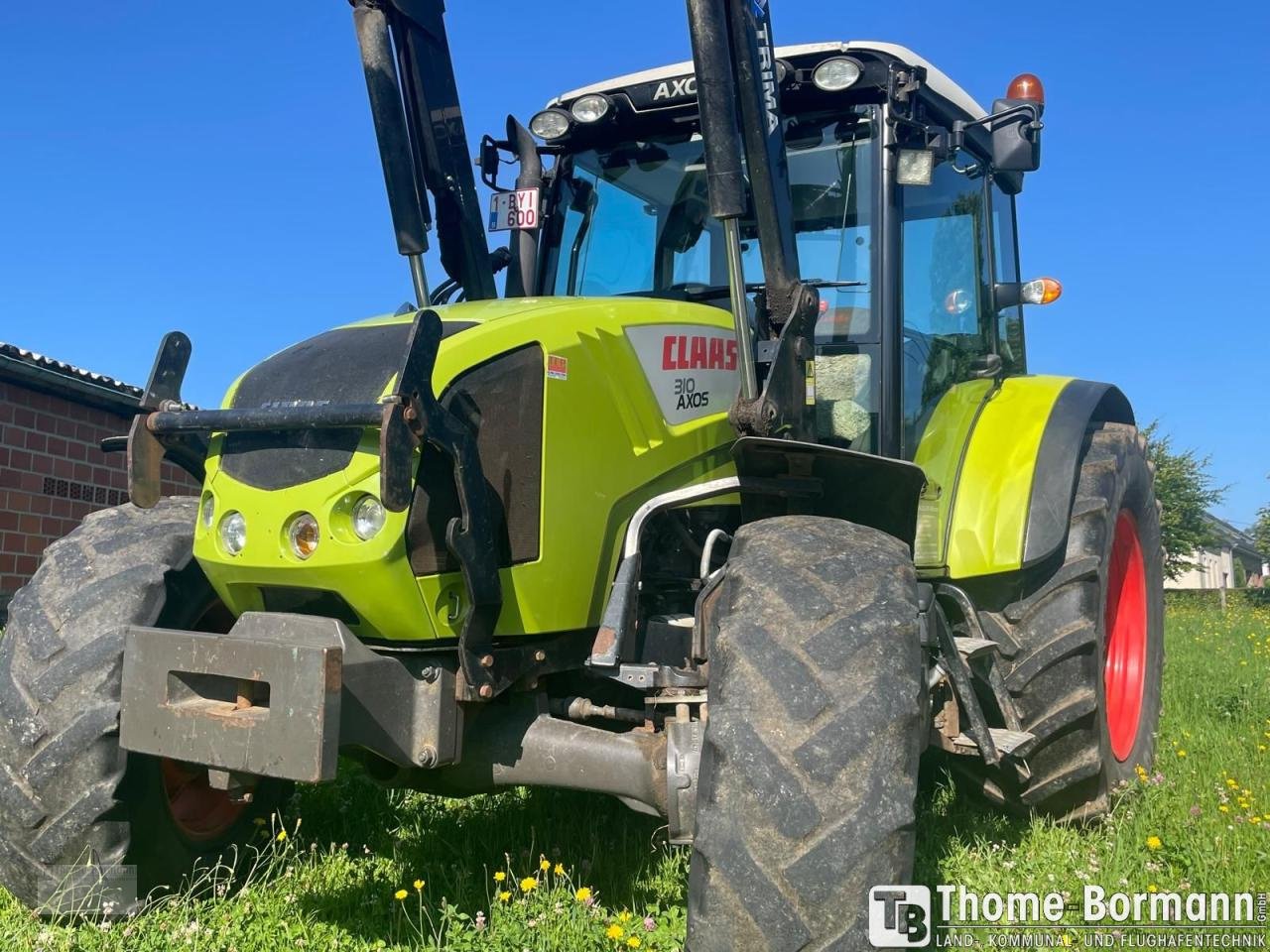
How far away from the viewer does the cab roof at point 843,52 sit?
4.19 meters

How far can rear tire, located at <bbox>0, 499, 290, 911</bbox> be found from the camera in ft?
10.9

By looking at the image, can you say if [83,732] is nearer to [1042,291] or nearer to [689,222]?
[689,222]

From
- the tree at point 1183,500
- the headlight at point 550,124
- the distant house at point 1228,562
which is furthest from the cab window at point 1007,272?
the distant house at point 1228,562

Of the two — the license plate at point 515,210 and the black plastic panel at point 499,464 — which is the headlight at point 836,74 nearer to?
the license plate at point 515,210

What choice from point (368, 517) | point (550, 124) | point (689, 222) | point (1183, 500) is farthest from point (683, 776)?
point (1183, 500)

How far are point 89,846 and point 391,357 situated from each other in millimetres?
1627

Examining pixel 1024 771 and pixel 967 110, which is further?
pixel 967 110

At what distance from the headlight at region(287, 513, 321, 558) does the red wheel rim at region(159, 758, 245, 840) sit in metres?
1.11

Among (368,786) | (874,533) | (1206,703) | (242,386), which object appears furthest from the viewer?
(1206,703)

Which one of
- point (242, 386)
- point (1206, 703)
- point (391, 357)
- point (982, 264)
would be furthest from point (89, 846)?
point (1206, 703)

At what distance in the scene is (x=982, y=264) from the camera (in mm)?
5035

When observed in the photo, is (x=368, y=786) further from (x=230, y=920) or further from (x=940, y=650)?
(x=940, y=650)

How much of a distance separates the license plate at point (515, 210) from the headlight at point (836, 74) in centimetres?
116

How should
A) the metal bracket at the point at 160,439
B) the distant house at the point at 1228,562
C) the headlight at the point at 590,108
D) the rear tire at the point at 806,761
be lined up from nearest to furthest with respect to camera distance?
the rear tire at the point at 806,761 → the metal bracket at the point at 160,439 → the headlight at the point at 590,108 → the distant house at the point at 1228,562
